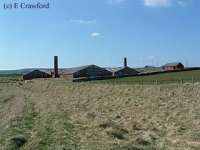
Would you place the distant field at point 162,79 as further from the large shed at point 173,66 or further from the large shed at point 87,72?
the large shed at point 173,66

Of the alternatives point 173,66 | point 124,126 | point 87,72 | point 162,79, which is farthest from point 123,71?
point 124,126

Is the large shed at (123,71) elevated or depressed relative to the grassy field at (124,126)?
elevated

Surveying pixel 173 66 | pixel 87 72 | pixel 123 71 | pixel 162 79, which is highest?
pixel 173 66

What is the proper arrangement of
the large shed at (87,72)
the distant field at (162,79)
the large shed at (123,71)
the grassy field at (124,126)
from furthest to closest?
the large shed at (123,71) < the large shed at (87,72) < the distant field at (162,79) < the grassy field at (124,126)

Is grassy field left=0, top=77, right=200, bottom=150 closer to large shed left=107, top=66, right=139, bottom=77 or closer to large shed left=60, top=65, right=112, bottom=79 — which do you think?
large shed left=60, top=65, right=112, bottom=79

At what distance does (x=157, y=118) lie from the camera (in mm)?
26812

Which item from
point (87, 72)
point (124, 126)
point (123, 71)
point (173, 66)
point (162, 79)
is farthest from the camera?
point (173, 66)

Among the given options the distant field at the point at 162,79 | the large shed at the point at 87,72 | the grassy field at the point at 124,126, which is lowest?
the grassy field at the point at 124,126

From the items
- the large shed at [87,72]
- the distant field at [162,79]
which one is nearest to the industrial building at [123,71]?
the large shed at [87,72]

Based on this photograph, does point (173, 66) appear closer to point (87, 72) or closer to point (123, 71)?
point (123, 71)

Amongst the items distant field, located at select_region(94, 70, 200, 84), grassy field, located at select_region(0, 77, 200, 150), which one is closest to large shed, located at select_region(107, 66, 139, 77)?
distant field, located at select_region(94, 70, 200, 84)

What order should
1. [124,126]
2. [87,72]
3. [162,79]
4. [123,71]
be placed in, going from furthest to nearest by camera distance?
[123,71]
[87,72]
[162,79]
[124,126]

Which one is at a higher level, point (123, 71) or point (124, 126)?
point (123, 71)

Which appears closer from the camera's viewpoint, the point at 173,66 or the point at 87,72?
the point at 87,72
